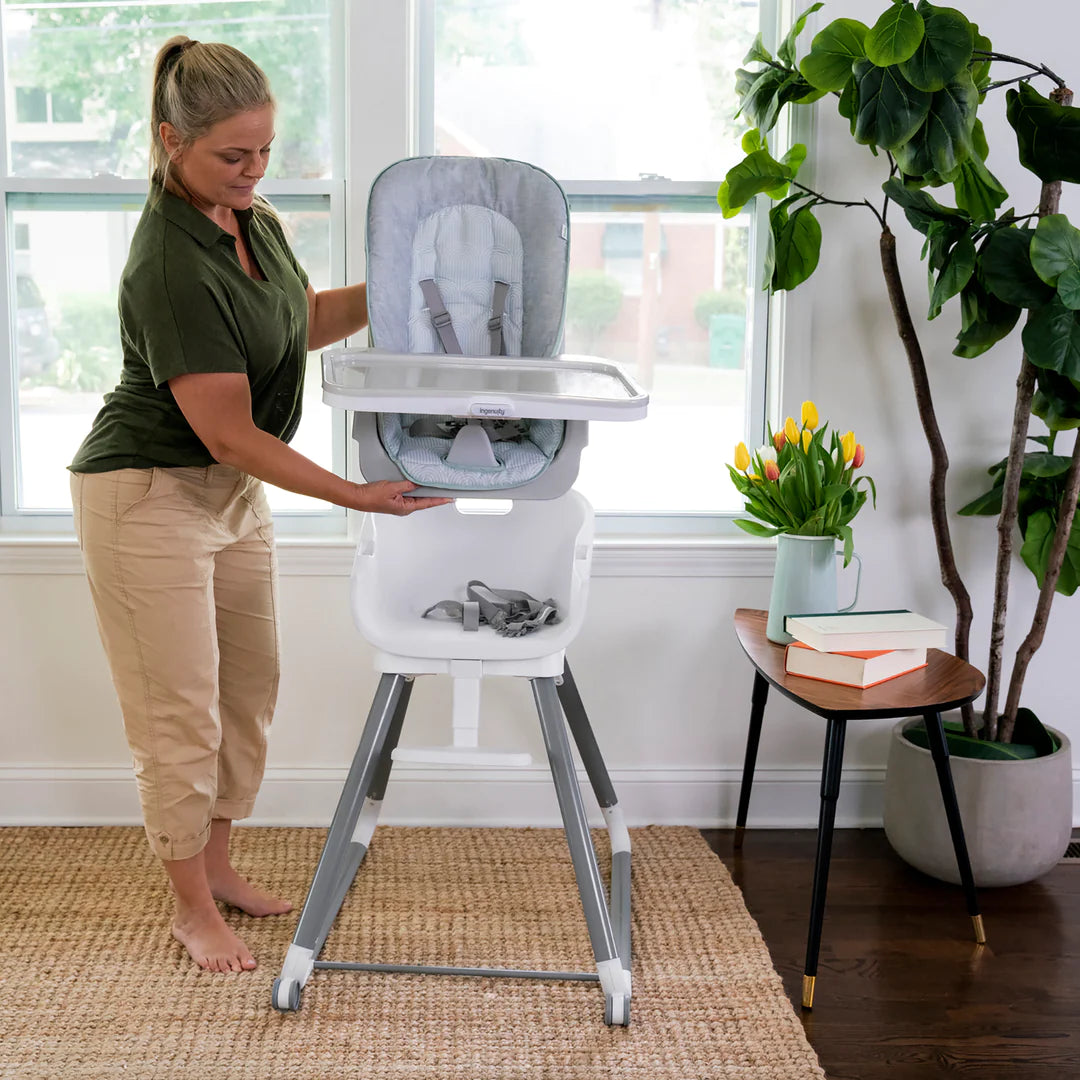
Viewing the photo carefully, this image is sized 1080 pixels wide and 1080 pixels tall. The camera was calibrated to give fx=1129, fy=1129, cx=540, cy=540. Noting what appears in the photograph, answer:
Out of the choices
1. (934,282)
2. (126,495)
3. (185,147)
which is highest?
(185,147)

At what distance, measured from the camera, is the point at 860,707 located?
170cm

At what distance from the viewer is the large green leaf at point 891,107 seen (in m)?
1.79

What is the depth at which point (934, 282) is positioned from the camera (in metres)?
1.97

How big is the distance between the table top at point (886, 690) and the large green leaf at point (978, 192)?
0.80 metres

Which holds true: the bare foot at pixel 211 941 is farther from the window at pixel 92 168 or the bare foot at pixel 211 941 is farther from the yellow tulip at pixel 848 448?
the yellow tulip at pixel 848 448

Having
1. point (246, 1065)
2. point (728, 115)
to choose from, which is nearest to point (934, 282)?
point (728, 115)

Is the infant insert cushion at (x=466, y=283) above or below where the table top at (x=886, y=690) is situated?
above

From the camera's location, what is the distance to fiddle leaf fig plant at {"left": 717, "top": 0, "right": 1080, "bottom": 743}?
5.89 ft

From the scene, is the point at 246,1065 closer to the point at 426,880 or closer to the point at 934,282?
the point at 426,880

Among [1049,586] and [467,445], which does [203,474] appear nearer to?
[467,445]

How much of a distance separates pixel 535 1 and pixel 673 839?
1731 mm

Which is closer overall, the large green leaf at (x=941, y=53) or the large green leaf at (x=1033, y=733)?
the large green leaf at (x=941, y=53)

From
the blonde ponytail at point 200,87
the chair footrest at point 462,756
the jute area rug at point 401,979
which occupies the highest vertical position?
the blonde ponytail at point 200,87

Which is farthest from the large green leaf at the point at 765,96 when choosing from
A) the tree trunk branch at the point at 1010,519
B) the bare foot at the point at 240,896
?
the bare foot at the point at 240,896
